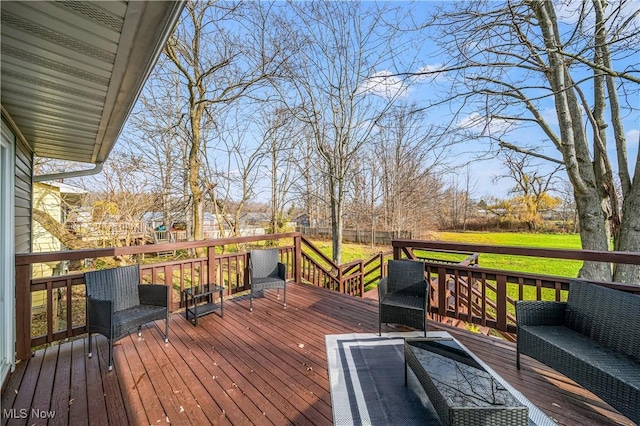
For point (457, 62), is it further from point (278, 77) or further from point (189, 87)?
point (189, 87)

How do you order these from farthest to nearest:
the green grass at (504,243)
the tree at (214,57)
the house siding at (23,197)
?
the green grass at (504,243) → the tree at (214,57) → the house siding at (23,197)

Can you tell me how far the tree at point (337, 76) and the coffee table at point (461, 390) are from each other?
554cm

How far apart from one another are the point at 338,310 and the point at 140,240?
6.81 metres

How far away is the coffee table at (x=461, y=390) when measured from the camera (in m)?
1.39

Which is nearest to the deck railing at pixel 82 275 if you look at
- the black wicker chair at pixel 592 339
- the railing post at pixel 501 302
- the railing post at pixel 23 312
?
the railing post at pixel 23 312

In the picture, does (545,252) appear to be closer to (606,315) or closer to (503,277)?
(503,277)

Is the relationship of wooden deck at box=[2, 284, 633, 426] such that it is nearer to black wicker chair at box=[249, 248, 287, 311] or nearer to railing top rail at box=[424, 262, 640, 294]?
black wicker chair at box=[249, 248, 287, 311]

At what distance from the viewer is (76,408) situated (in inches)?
79.0

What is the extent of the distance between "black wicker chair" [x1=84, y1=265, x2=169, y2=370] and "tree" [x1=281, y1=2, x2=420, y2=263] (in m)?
5.09

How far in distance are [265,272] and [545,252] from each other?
3.79 m

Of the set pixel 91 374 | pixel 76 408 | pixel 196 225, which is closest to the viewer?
pixel 76 408

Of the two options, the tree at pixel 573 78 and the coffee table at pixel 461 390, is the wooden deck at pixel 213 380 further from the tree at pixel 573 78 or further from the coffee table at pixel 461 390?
the tree at pixel 573 78

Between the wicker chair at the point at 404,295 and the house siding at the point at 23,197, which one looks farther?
the house siding at the point at 23,197

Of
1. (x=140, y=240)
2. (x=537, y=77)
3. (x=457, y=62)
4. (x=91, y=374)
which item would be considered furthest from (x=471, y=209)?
(x=91, y=374)
